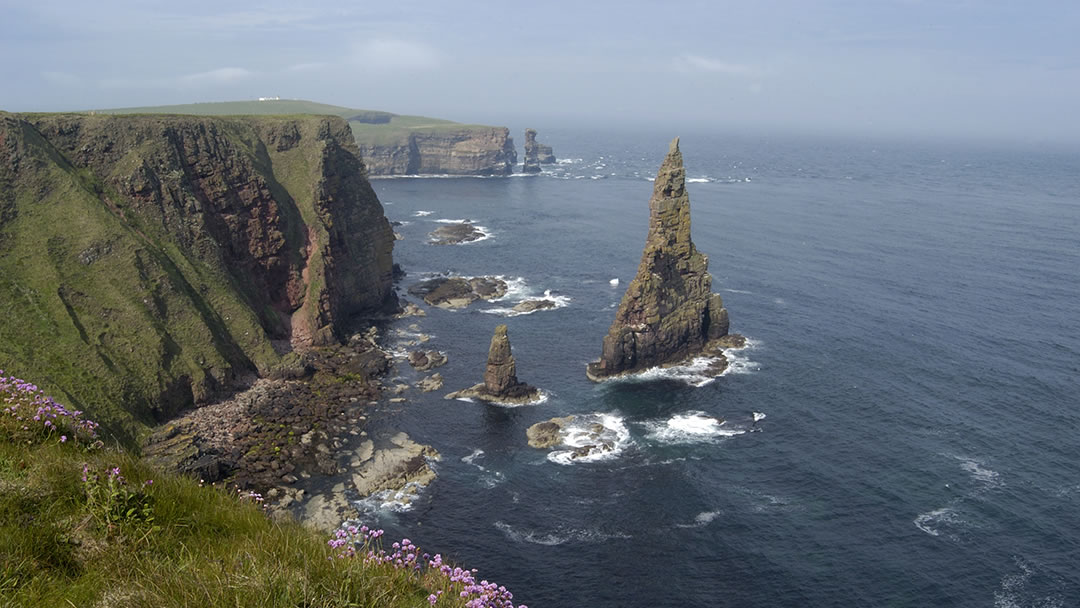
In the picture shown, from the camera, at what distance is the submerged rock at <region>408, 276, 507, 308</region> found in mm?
128375

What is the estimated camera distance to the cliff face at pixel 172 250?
262ft

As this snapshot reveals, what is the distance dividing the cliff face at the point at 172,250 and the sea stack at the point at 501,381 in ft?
90.5

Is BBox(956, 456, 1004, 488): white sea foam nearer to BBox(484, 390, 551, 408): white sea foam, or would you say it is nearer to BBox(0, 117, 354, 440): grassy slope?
BBox(484, 390, 551, 408): white sea foam

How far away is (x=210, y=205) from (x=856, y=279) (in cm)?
11116

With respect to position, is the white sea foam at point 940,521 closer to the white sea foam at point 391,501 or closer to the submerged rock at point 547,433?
the submerged rock at point 547,433

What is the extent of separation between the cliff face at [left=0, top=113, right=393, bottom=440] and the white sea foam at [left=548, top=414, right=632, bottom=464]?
4069 cm

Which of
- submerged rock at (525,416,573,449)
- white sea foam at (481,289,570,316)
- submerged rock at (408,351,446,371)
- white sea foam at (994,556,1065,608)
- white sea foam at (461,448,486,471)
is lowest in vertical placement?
white sea foam at (994,556,1065,608)

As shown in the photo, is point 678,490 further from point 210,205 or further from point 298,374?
point 210,205

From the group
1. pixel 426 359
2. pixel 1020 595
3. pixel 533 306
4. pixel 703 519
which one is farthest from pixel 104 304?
pixel 1020 595

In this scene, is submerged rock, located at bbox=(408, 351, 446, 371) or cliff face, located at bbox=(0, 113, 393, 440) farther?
submerged rock, located at bbox=(408, 351, 446, 371)

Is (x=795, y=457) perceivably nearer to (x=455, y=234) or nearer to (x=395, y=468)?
(x=395, y=468)

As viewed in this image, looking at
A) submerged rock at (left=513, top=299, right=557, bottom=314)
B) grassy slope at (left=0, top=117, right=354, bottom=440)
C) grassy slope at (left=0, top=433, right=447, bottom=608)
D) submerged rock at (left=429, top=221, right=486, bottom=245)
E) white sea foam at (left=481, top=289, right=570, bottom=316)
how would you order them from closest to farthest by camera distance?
grassy slope at (left=0, top=433, right=447, bottom=608)
grassy slope at (left=0, top=117, right=354, bottom=440)
white sea foam at (left=481, top=289, right=570, bottom=316)
submerged rock at (left=513, top=299, right=557, bottom=314)
submerged rock at (left=429, top=221, right=486, bottom=245)

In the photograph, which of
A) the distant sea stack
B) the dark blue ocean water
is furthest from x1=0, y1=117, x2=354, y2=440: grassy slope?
the distant sea stack

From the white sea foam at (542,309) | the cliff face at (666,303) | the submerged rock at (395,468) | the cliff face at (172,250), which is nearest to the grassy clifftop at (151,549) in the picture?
the submerged rock at (395,468)
